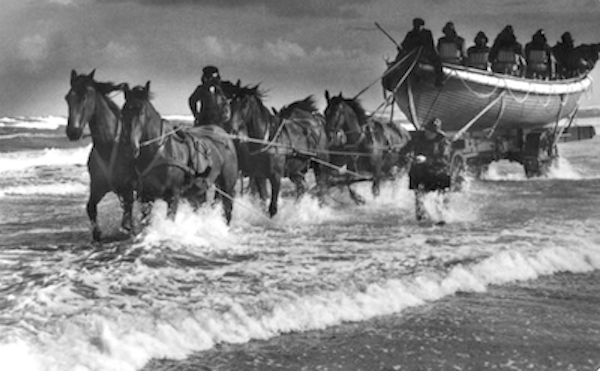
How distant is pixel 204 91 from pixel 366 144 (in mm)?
3573

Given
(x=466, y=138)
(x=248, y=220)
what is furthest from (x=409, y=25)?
(x=466, y=138)

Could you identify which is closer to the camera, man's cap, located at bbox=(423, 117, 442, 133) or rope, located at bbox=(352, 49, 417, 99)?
rope, located at bbox=(352, 49, 417, 99)

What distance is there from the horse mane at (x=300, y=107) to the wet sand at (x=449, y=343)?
A: 75.9 inches

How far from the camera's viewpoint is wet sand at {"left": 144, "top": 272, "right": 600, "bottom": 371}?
131 inches

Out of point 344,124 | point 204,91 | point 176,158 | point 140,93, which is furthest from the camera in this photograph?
point 344,124

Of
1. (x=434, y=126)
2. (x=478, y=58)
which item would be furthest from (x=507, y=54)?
(x=434, y=126)

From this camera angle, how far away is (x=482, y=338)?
366cm

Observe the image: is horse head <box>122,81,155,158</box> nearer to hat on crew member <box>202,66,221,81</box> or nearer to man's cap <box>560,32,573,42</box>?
hat on crew member <box>202,66,221,81</box>

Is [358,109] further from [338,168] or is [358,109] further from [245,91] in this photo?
[245,91]

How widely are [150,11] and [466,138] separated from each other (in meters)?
4.73

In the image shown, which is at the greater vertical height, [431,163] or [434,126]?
[434,126]

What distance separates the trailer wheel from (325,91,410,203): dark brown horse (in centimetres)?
48

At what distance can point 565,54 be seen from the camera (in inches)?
225

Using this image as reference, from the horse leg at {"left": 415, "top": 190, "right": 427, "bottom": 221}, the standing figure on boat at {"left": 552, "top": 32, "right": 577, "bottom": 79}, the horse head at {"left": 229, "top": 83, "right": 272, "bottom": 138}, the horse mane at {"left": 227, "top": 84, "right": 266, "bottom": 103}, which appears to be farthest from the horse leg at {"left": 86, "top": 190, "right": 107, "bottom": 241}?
the standing figure on boat at {"left": 552, "top": 32, "right": 577, "bottom": 79}
